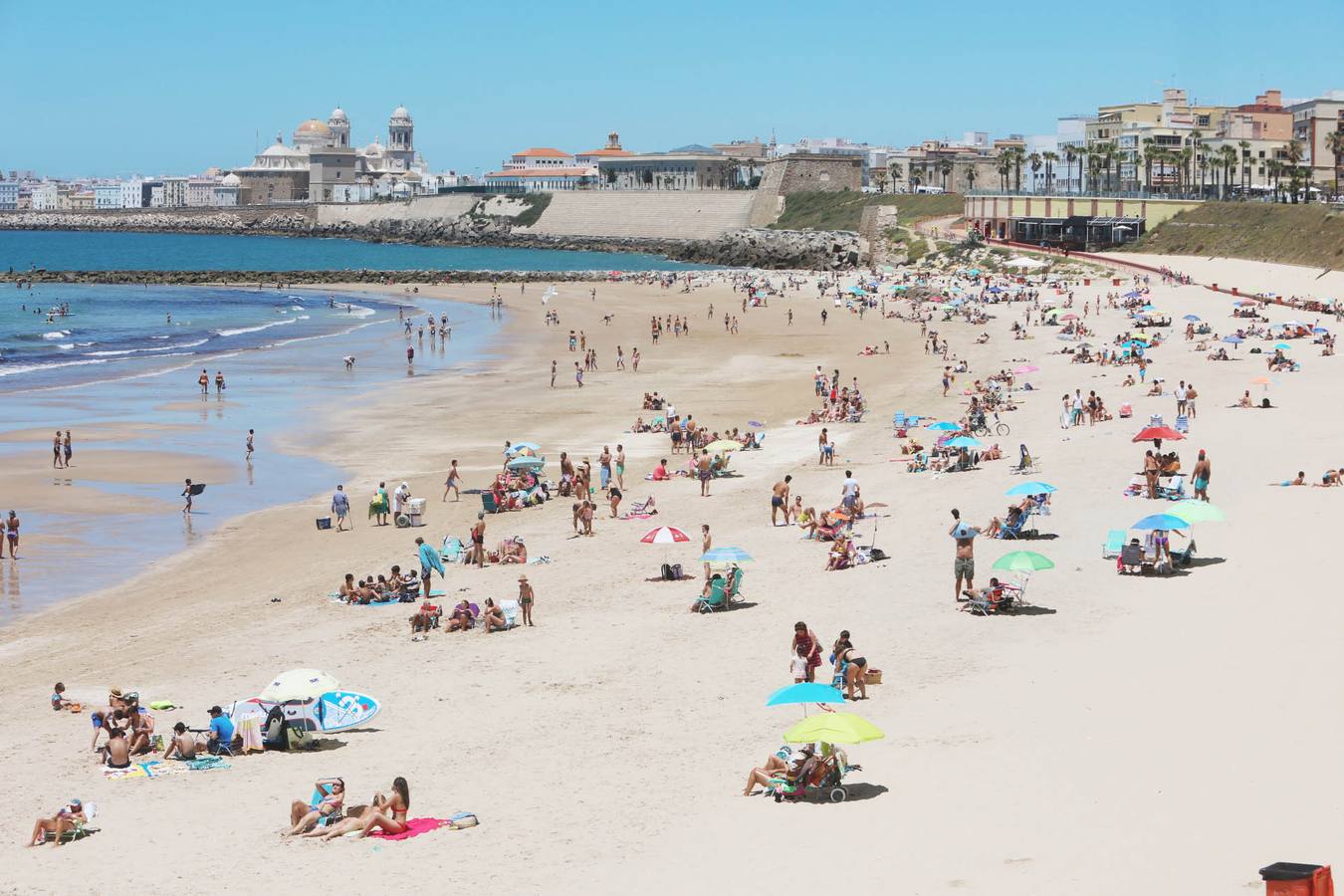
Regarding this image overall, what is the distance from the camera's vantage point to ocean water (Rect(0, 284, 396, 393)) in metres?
49.9

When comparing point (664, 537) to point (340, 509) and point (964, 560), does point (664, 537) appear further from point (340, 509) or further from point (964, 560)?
point (340, 509)

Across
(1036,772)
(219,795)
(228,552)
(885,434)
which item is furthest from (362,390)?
(1036,772)

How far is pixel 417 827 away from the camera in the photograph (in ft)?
37.4

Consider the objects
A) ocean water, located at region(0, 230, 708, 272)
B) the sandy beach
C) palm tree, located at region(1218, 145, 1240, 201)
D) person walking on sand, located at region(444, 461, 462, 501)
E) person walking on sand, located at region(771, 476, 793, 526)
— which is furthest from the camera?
ocean water, located at region(0, 230, 708, 272)

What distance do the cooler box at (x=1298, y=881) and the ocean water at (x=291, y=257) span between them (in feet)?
338

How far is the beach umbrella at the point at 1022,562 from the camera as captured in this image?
16.5 meters

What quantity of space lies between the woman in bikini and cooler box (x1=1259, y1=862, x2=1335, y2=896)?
6052 millimetres

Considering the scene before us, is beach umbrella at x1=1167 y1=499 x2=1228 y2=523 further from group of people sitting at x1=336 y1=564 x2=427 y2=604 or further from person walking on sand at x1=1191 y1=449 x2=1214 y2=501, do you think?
group of people sitting at x1=336 y1=564 x2=427 y2=604

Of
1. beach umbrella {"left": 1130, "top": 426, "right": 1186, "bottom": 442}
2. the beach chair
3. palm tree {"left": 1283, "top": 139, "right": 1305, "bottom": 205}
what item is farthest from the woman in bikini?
palm tree {"left": 1283, "top": 139, "right": 1305, "bottom": 205}

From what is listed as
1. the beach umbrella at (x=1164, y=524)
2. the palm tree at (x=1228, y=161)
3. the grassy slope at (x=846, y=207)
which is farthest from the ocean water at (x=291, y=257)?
the beach umbrella at (x=1164, y=524)

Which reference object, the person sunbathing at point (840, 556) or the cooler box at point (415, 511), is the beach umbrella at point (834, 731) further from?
the cooler box at point (415, 511)

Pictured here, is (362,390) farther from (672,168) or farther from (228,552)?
(672,168)

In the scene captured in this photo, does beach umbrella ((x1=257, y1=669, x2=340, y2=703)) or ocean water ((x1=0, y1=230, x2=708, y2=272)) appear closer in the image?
beach umbrella ((x1=257, y1=669, x2=340, y2=703))

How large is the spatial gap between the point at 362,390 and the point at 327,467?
41.6 feet
